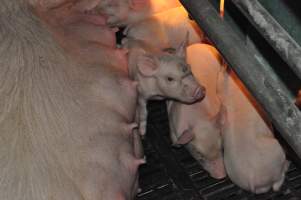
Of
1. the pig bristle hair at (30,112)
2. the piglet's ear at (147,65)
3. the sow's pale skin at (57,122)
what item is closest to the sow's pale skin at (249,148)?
the piglet's ear at (147,65)

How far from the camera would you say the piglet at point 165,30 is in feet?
7.54

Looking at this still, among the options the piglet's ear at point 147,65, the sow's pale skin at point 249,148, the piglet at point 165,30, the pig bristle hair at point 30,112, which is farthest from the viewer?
the piglet at point 165,30

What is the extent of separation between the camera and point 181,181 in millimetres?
1990

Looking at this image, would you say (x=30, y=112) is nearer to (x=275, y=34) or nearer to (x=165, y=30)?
(x=275, y=34)

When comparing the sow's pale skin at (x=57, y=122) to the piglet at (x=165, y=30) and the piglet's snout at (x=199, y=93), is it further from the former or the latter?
the piglet at (x=165, y=30)

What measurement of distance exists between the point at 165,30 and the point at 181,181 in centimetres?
64

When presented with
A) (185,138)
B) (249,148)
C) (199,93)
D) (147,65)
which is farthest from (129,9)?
(249,148)

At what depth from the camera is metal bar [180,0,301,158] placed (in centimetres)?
119

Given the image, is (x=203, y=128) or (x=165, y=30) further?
(x=165, y=30)

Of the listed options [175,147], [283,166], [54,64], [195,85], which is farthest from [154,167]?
[54,64]

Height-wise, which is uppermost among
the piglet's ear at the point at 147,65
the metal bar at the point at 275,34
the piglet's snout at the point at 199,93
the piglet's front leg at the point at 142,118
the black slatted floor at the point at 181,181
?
the metal bar at the point at 275,34

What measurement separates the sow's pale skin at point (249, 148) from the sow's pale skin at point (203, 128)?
1.6 inches

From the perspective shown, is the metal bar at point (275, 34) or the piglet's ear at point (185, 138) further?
the piglet's ear at point (185, 138)

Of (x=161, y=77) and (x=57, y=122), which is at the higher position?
(x=57, y=122)
